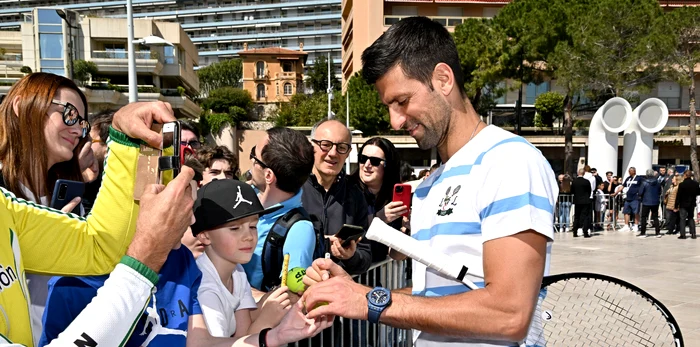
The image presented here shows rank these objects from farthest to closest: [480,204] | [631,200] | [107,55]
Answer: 1. [107,55]
2. [631,200]
3. [480,204]

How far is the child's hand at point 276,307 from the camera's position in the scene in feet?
8.60

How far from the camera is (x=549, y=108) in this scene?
42.5m

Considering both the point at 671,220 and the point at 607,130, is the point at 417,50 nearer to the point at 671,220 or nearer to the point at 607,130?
the point at 671,220

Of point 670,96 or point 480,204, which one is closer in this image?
point 480,204

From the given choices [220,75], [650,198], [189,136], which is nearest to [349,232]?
[189,136]

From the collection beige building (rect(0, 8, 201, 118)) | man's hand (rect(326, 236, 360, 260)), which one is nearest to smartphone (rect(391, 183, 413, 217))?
man's hand (rect(326, 236, 360, 260))

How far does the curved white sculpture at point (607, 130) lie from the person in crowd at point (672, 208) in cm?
633

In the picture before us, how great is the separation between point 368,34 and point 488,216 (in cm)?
5322

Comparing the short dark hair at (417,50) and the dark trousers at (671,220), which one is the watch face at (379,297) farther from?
the dark trousers at (671,220)

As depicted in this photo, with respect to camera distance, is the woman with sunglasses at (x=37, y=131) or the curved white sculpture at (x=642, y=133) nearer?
the woman with sunglasses at (x=37, y=131)

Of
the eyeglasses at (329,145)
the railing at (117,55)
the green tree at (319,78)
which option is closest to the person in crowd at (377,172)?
the eyeglasses at (329,145)

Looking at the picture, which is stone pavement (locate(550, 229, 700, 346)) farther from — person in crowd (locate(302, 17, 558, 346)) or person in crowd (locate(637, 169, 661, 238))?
person in crowd (locate(302, 17, 558, 346))

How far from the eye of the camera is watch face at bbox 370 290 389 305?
1962 mm

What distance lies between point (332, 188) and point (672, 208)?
14.5 metres
